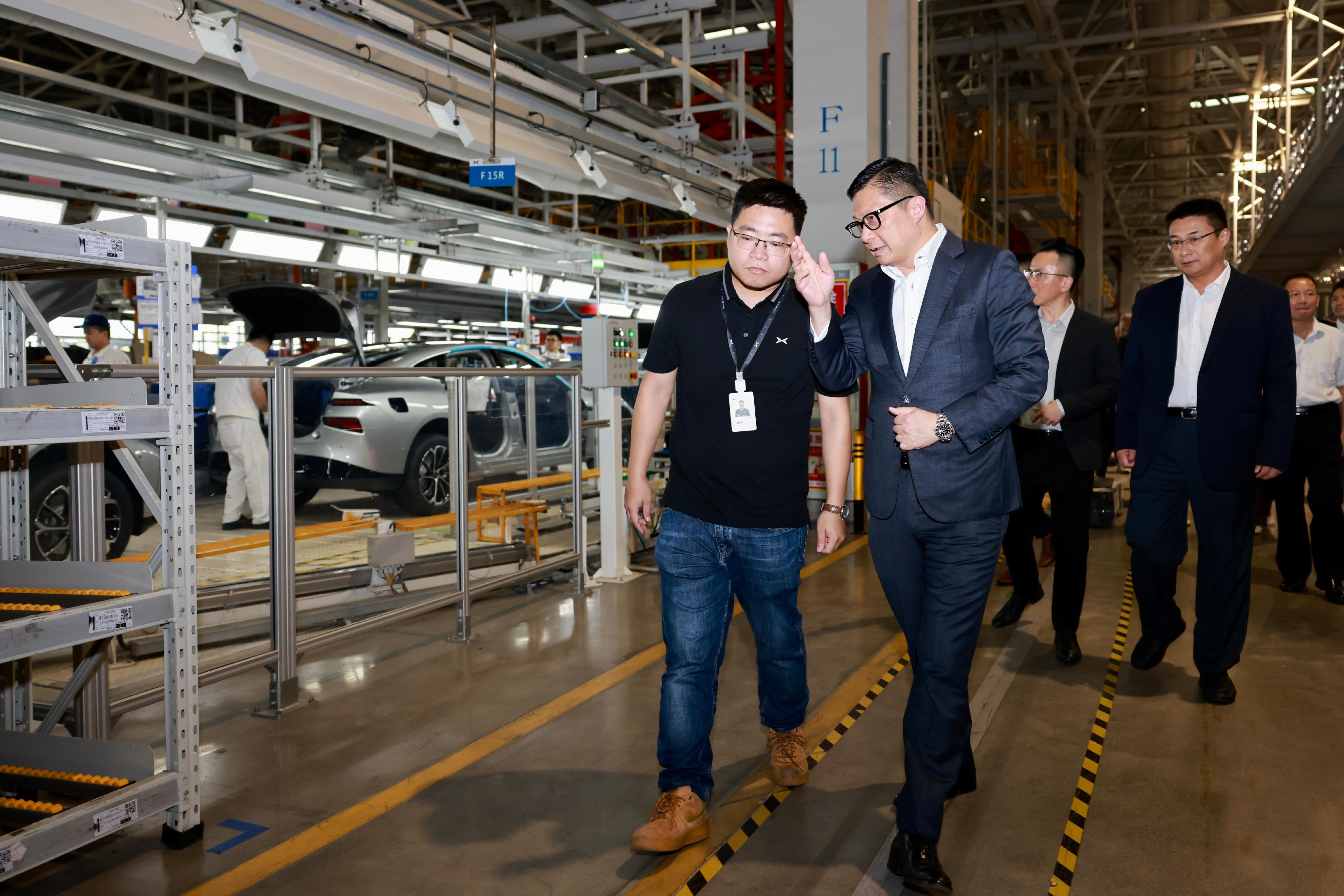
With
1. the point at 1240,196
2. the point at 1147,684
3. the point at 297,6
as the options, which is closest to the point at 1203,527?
the point at 1147,684

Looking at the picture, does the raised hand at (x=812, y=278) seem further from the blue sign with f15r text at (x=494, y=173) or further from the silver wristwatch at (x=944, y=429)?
the blue sign with f15r text at (x=494, y=173)

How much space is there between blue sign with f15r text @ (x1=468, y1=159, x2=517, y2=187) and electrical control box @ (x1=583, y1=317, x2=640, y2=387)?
1.47 meters

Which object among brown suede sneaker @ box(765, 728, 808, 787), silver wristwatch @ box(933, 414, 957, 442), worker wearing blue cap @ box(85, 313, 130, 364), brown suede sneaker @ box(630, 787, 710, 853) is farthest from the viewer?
worker wearing blue cap @ box(85, 313, 130, 364)

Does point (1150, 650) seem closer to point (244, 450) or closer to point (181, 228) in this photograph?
point (244, 450)

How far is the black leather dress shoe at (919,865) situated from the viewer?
2.37 metres

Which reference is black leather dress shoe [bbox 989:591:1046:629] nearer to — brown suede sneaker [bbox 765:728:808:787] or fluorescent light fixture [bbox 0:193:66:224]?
brown suede sneaker [bbox 765:728:808:787]

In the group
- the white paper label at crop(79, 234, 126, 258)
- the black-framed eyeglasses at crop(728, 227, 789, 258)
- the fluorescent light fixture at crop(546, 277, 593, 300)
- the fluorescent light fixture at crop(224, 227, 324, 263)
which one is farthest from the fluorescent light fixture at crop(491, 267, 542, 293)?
the black-framed eyeglasses at crop(728, 227, 789, 258)

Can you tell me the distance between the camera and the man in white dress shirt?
544 centimetres

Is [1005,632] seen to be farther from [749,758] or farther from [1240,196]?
[1240,196]

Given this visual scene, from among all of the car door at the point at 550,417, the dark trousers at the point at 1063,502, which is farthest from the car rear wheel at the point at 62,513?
the dark trousers at the point at 1063,502

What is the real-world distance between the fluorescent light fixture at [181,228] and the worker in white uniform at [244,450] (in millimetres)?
3970

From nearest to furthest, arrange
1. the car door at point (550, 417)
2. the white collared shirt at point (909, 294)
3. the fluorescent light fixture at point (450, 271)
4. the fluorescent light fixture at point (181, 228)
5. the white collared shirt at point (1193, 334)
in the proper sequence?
the white collared shirt at point (909, 294)
the white collared shirt at point (1193, 334)
the car door at point (550, 417)
the fluorescent light fixture at point (181, 228)
the fluorescent light fixture at point (450, 271)

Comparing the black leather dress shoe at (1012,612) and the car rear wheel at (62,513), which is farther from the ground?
the car rear wheel at (62,513)

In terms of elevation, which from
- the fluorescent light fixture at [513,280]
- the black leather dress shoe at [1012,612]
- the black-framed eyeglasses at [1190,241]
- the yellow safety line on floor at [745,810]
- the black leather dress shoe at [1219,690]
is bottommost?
the yellow safety line on floor at [745,810]
